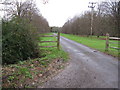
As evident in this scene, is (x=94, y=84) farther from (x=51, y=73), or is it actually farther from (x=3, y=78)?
(x=3, y=78)

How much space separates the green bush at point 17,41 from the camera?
5742 millimetres

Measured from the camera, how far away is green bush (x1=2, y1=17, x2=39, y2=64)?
5.74 metres

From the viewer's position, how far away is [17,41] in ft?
20.2

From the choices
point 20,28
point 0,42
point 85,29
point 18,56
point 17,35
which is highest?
point 85,29

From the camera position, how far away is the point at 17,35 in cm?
618

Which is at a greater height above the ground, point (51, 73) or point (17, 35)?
point (17, 35)

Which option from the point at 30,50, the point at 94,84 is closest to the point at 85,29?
the point at 30,50

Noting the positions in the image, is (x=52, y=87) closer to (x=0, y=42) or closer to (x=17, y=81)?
(x=17, y=81)

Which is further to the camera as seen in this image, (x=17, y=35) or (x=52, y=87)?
(x=17, y=35)

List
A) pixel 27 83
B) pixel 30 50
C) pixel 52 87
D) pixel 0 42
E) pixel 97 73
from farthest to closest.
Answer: pixel 30 50 → pixel 0 42 → pixel 97 73 → pixel 27 83 → pixel 52 87

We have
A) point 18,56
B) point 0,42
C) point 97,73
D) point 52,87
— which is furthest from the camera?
point 18,56

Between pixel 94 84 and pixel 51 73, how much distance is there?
1.81 m

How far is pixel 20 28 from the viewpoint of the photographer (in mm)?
6508

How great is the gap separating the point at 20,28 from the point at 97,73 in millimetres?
5274
